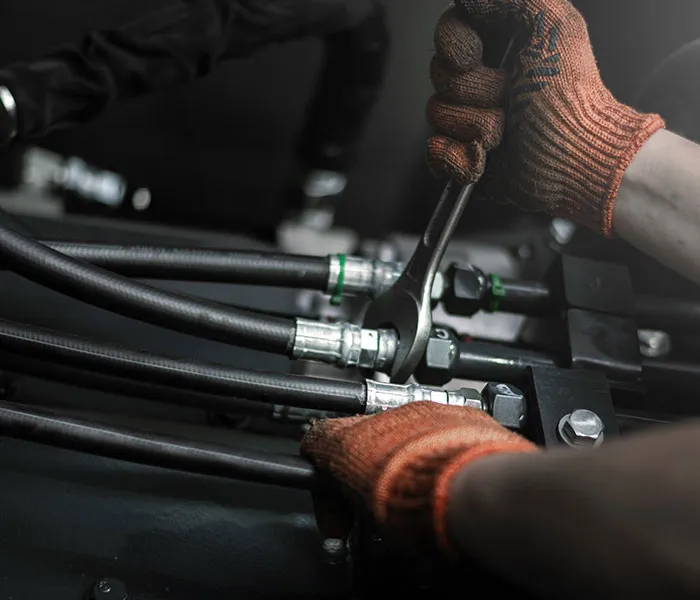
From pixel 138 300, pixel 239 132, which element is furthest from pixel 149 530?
pixel 239 132

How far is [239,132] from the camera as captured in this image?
148 centimetres

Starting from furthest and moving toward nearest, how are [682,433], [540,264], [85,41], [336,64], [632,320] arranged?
1. [336,64]
2. [540,264]
3. [85,41]
4. [632,320]
5. [682,433]

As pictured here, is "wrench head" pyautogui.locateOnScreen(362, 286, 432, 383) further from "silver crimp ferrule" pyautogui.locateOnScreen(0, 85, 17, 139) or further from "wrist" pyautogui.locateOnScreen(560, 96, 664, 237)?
"silver crimp ferrule" pyautogui.locateOnScreen(0, 85, 17, 139)

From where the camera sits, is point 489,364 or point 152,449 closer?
point 152,449

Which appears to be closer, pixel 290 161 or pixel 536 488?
pixel 536 488

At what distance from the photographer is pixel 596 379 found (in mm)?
646

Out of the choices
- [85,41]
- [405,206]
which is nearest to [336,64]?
[405,206]

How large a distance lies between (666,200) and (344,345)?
1.09 ft

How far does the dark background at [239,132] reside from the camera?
1.29m

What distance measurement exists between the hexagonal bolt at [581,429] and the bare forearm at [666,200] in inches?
7.1

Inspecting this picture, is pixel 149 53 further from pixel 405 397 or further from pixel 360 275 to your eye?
pixel 405 397

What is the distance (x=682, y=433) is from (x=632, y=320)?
46cm

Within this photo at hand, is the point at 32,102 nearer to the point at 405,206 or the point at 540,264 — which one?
the point at 540,264

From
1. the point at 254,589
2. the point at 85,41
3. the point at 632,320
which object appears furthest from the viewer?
the point at 85,41
